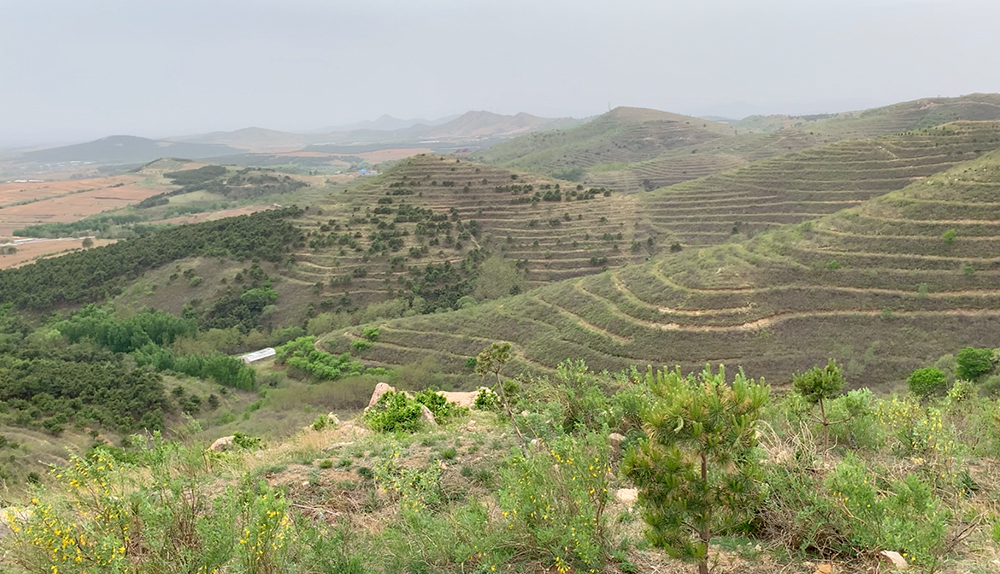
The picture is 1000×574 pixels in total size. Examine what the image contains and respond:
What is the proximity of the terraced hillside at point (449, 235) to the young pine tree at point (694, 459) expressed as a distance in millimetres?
59228

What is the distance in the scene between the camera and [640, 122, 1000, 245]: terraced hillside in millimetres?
61531

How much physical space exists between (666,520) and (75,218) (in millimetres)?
174229

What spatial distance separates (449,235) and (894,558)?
227 feet

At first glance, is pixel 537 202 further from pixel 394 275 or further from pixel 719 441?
pixel 719 441

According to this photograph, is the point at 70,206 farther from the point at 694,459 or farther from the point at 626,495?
the point at 694,459

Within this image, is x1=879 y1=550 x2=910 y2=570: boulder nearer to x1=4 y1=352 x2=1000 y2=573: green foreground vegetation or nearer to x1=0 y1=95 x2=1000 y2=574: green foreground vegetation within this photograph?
x1=4 y1=352 x2=1000 y2=573: green foreground vegetation

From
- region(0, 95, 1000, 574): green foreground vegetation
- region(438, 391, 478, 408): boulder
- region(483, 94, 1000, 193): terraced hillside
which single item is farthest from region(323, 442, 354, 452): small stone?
region(483, 94, 1000, 193): terraced hillside

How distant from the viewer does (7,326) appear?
182ft

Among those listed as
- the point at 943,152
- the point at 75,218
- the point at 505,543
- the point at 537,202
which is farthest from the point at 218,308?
the point at 75,218

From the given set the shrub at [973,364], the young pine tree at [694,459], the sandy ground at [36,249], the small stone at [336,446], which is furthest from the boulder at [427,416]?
the sandy ground at [36,249]

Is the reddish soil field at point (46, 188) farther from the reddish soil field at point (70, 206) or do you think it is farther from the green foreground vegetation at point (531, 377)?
the green foreground vegetation at point (531, 377)

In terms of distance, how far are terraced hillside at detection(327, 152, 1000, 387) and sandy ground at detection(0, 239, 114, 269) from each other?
73.4 meters

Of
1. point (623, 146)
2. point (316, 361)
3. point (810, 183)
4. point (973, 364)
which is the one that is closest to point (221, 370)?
point (316, 361)

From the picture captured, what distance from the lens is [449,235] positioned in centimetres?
7331
